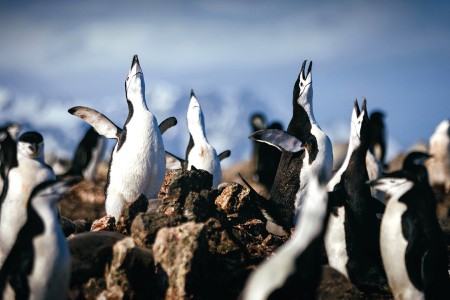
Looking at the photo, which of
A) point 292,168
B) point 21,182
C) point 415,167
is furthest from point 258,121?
point 21,182

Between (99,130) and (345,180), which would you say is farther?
(99,130)

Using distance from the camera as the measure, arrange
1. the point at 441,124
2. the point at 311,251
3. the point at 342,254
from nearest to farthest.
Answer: the point at 311,251 → the point at 342,254 → the point at 441,124

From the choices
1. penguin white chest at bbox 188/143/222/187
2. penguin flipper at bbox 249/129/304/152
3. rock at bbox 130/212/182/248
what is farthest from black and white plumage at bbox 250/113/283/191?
rock at bbox 130/212/182/248

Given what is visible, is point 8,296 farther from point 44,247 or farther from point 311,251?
point 311,251

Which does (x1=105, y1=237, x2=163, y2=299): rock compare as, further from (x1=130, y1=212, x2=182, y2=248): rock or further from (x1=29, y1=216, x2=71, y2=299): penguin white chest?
(x1=29, y1=216, x2=71, y2=299): penguin white chest

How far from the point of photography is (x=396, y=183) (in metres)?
6.85

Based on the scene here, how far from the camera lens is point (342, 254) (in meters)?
7.77

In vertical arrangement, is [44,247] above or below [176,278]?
above

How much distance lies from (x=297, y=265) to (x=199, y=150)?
765 cm

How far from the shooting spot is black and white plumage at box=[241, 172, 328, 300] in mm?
4918

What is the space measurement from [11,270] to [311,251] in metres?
2.49

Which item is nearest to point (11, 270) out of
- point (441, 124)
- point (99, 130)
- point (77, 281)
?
point (77, 281)

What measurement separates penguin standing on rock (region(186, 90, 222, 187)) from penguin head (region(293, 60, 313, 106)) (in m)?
2.73

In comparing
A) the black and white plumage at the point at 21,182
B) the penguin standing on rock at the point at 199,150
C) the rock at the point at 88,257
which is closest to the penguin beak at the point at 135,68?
the black and white plumage at the point at 21,182
